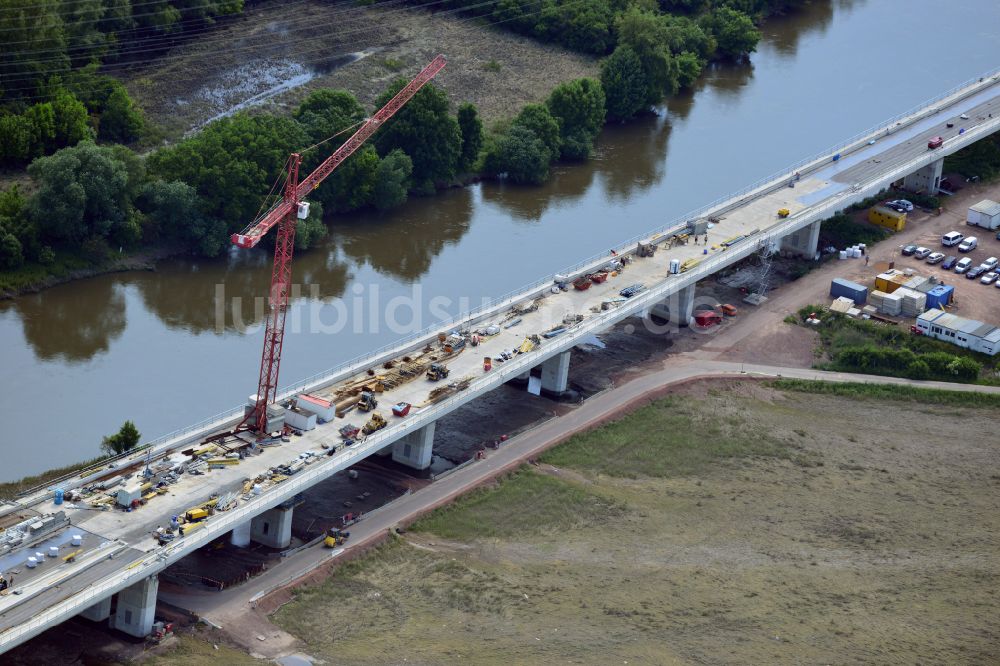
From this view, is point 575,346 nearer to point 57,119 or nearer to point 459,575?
point 459,575

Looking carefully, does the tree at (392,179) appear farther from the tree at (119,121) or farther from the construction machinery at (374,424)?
the construction machinery at (374,424)

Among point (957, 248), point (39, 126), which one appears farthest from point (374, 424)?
point (957, 248)

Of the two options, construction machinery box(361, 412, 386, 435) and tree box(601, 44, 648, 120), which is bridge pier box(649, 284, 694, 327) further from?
tree box(601, 44, 648, 120)

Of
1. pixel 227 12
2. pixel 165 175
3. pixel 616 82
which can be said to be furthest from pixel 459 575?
pixel 227 12

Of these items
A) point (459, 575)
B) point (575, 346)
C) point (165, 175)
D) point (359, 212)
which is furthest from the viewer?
point (359, 212)

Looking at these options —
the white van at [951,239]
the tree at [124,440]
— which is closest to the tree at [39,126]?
the tree at [124,440]

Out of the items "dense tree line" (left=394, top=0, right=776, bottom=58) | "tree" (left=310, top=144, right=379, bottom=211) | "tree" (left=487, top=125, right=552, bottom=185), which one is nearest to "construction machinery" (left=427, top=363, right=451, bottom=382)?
"tree" (left=310, top=144, right=379, bottom=211)
